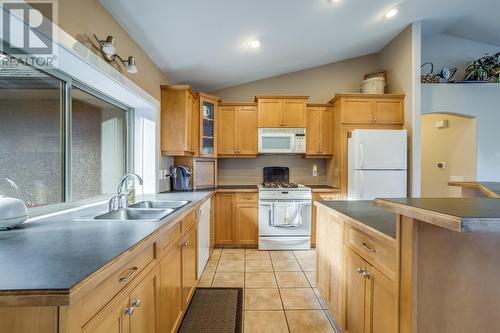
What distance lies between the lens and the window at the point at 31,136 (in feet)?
4.58

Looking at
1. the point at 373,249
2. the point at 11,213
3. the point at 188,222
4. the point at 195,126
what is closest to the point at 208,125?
the point at 195,126

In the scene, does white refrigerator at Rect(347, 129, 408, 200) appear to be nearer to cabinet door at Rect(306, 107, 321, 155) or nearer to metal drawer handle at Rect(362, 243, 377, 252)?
cabinet door at Rect(306, 107, 321, 155)

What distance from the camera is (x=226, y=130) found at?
12.3 feet

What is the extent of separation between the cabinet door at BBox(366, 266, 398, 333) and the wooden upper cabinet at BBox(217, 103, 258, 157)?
272 centimetres

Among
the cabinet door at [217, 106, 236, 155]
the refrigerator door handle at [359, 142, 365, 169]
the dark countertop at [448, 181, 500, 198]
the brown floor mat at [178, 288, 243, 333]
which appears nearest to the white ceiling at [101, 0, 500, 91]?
the cabinet door at [217, 106, 236, 155]

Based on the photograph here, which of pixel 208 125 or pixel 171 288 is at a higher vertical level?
pixel 208 125

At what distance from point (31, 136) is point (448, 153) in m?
5.60

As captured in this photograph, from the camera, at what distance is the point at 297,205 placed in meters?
3.38

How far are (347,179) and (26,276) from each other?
11.4 feet

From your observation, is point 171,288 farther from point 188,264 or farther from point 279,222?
point 279,222

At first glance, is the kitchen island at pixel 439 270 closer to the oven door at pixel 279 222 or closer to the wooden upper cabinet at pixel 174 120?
the oven door at pixel 279 222

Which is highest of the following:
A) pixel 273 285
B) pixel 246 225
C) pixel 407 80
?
pixel 407 80

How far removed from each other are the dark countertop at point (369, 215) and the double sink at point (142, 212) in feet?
4.03

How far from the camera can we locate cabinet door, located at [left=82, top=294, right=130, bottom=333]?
756 mm
